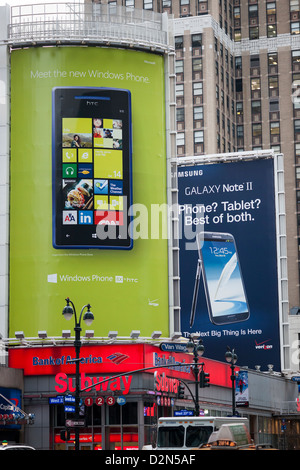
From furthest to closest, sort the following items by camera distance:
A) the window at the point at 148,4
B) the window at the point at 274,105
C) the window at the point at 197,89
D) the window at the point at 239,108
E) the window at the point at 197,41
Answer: the window at the point at 239,108 < the window at the point at 274,105 < the window at the point at 148,4 < the window at the point at 197,89 < the window at the point at 197,41

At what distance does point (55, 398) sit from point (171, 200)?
1561 cm

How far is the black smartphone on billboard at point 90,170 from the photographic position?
57.7 meters

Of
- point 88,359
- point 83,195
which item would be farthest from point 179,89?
point 88,359

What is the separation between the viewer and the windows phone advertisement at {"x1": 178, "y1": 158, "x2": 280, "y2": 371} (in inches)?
3194

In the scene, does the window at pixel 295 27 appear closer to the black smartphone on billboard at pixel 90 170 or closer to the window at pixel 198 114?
the window at pixel 198 114

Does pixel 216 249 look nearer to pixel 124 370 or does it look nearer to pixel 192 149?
pixel 124 370

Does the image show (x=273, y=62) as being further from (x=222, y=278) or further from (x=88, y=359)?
(x=88, y=359)

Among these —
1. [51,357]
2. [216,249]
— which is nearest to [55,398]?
[51,357]

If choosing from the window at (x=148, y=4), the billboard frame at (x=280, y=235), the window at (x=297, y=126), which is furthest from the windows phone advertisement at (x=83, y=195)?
the window at (x=297, y=126)

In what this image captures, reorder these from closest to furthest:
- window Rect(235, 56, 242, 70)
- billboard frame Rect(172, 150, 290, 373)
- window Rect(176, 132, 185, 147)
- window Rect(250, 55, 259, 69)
A: billboard frame Rect(172, 150, 290, 373)
window Rect(176, 132, 185, 147)
window Rect(250, 55, 259, 69)
window Rect(235, 56, 242, 70)

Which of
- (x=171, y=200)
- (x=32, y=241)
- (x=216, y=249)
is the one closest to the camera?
(x=32, y=241)

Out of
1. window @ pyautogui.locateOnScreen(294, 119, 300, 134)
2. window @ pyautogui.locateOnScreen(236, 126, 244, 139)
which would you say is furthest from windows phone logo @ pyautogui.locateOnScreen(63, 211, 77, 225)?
window @ pyautogui.locateOnScreen(236, 126, 244, 139)

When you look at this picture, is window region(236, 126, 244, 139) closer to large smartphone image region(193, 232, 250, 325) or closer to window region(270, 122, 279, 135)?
window region(270, 122, 279, 135)

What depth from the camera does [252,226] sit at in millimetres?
82812
